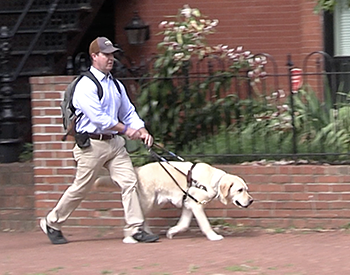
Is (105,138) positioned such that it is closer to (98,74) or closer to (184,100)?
(98,74)

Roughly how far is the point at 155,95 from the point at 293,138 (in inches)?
57.2

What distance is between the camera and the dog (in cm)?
769

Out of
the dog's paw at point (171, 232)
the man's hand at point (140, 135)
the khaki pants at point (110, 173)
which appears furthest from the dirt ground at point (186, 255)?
the man's hand at point (140, 135)

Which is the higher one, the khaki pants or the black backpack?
the black backpack

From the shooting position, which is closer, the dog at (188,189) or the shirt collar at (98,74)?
the shirt collar at (98,74)

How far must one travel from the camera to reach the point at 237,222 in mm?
8391

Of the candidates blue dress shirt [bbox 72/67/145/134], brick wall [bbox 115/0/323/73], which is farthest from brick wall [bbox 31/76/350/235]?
brick wall [bbox 115/0/323/73]

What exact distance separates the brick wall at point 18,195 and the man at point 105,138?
959mm

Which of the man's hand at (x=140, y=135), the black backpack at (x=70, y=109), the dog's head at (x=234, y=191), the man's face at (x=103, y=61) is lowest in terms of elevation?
the dog's head at (x=234, y=191)

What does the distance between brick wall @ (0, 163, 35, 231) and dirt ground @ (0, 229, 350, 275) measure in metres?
0.34

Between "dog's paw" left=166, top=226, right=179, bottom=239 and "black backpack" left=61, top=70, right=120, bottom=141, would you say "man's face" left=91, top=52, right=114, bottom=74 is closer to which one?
"black backpack" left=61, top=70, right=120, bottom=141

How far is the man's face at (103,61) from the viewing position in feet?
24.7

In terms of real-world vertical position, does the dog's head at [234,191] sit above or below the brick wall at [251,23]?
below

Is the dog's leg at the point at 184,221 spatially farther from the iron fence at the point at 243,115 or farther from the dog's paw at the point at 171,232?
the iron fence at the point at 243,115
